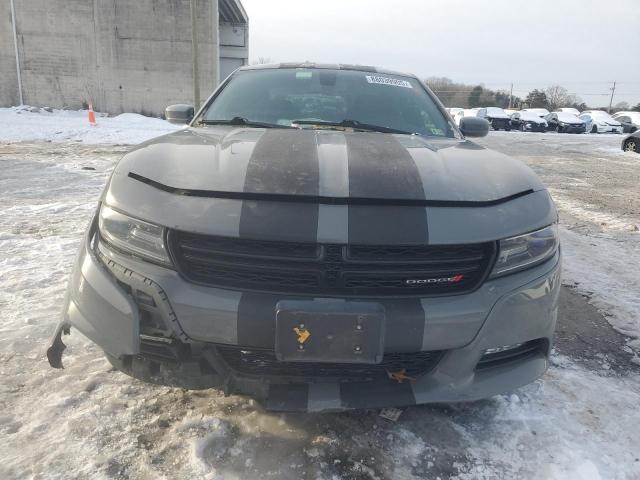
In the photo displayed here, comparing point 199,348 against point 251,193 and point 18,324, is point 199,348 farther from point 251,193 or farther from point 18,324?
point 18,324

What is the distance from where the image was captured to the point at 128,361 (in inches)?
65.2

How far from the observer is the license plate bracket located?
1442mm

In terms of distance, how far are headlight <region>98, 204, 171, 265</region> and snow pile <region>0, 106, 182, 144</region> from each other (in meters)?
12.7

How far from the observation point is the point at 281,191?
156cm

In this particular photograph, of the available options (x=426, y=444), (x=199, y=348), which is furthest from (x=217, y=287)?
(x=426, y=444)

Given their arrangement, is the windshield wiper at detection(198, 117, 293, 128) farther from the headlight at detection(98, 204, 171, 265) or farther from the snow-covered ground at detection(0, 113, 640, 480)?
the snow-covered ground at detection(0, 113, 640, 480)

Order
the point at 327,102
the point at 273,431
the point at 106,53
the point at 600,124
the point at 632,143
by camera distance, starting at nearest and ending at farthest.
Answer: the point at 273,431, the point at 327,102, the point at 632,143, the point at 106,53, the point at 600,124

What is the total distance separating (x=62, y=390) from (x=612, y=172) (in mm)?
11487

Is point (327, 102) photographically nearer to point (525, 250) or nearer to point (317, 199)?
point (317, 199)

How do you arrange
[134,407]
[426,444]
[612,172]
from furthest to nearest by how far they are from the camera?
[612,172] → [134,407] → [426,444]

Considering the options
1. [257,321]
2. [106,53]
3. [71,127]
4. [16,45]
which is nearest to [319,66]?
[257,321]

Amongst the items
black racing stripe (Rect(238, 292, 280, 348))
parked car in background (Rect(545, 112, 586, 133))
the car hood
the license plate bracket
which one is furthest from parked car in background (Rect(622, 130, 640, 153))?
black racing stripe (Rect(238, 292, 280, 348))

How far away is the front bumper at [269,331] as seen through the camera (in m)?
1.49

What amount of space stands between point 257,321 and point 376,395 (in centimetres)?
50
